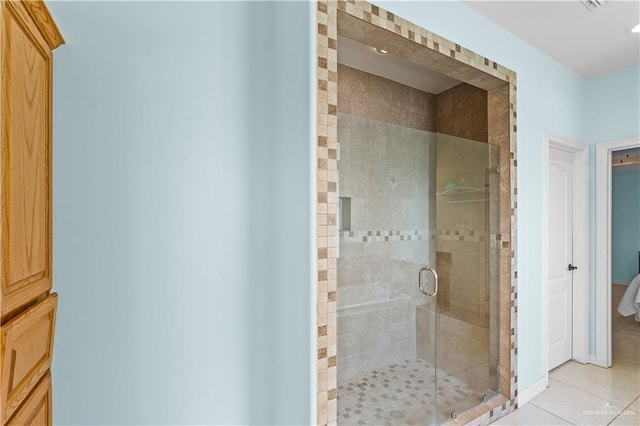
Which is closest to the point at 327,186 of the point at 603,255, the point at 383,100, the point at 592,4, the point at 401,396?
the point at 401,396

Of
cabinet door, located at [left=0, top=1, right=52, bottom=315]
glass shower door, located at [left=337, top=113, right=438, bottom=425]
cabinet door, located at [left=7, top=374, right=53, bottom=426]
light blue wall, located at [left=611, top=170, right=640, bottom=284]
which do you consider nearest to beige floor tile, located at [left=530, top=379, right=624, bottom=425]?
glass shower door, located at [left=337, top=113, right=438, bottom=425]

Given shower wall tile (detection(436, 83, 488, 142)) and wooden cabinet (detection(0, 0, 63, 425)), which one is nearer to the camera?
wooden cabinet (detection(0, 0, 63, 425))

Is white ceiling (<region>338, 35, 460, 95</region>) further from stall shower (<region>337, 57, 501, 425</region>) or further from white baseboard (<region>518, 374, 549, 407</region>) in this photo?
white baseboard (<region>518, 374, 549, 407</region>)

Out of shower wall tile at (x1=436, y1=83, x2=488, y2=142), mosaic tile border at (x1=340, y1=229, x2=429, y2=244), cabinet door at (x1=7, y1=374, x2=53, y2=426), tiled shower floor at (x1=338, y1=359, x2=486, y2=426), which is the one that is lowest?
tiled shower floor at (x1=338, y1=359, x2=486, y2=426)

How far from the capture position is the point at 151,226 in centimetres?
133

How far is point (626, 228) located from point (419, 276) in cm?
377

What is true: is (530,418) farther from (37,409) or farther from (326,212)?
(37,409)

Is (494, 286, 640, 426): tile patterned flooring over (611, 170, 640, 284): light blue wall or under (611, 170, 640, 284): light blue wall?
under

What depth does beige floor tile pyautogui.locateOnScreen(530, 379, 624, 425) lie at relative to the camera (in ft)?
7.05

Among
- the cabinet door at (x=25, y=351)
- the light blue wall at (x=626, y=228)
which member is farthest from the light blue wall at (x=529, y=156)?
the cabinet door at (x=25, y=351)

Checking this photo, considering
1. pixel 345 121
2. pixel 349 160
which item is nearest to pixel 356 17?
pixel 345 121

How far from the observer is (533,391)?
2.41m

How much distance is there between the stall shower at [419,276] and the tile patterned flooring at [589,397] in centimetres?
32

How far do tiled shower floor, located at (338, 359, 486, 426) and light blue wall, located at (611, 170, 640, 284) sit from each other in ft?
11.1
